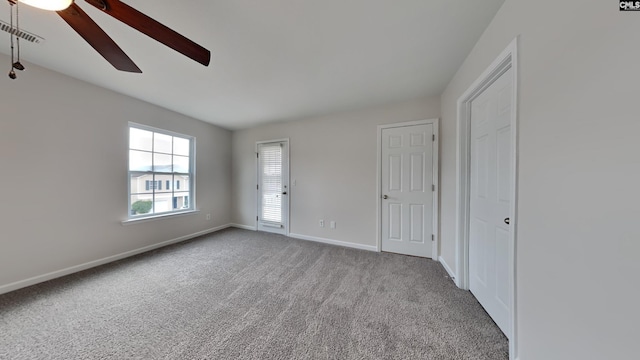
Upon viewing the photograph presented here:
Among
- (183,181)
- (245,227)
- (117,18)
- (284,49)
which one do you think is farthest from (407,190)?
(183,181)

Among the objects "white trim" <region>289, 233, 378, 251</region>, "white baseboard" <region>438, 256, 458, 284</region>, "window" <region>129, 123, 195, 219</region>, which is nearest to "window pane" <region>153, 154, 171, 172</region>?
"window" <region>129, 123, 195, 219</region>

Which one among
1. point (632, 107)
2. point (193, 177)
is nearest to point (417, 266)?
point (632, 107)

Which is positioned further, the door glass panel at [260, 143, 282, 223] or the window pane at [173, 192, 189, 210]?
the door glass panel at [260, 143, 282, 223]

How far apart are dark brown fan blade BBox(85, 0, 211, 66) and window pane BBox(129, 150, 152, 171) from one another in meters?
2.59

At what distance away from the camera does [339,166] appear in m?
3.36

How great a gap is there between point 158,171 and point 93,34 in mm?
2625

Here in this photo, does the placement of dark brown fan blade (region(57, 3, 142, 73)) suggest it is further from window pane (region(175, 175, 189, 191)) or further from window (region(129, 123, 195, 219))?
window pane (region(175, 175, 189, 191))

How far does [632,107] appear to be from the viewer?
621 mm

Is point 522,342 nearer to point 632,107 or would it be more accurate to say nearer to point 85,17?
point 632,107

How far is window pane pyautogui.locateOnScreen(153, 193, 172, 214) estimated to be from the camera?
3221 mm

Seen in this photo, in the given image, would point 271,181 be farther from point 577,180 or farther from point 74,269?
point 577,180

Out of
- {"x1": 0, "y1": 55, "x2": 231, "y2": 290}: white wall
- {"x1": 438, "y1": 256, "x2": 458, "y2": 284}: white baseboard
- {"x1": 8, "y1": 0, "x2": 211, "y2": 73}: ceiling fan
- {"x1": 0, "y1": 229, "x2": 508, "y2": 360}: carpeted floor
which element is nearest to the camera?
{"x1": 8, "y1": 0, "x2": 211, "y2": 73}: ceiling fan

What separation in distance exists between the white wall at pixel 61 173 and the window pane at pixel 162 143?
210mm

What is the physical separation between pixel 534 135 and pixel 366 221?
Result: 2349mm
